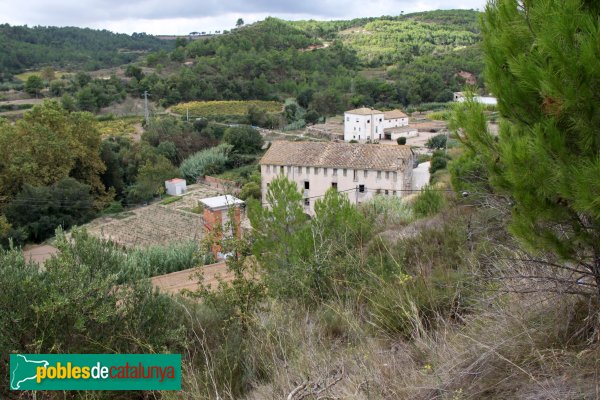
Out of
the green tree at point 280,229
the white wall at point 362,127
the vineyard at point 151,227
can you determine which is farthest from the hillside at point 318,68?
the green tree at point 280,229

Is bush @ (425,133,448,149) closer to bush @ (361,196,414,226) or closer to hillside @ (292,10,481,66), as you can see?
bush @ (361,196,414,226)

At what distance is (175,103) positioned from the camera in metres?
51.6

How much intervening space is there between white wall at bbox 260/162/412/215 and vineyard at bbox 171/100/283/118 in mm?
24857

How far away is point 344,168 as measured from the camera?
22.0 meters

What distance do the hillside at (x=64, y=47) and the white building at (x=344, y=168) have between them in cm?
5139

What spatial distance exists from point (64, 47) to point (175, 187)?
271ft

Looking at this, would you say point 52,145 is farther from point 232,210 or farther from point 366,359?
point 366,359

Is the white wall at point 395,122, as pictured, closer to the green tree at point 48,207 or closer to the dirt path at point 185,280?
the green tree at point 48,207

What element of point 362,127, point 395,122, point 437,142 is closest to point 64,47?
point 362,127

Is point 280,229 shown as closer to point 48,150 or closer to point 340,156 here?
point 340,156

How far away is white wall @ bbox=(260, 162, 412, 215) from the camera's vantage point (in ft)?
69.4

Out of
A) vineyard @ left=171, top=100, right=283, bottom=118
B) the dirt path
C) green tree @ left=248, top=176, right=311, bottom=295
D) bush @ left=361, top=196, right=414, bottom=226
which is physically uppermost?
vineyard @ left=171, top=100, right=283, bottom=118

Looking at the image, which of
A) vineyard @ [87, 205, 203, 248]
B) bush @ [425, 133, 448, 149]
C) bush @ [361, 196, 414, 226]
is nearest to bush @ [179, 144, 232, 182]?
vineyard @ [87, 205, 203, 248]

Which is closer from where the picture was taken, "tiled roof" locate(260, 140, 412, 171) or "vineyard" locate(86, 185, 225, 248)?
"vineyard" locate(86, 185, 225, 248)
